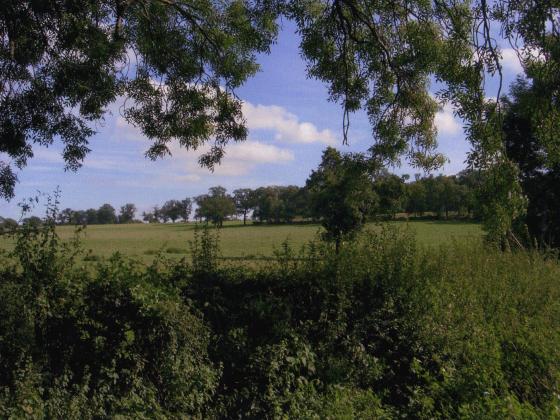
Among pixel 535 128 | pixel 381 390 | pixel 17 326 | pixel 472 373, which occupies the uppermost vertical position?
pixel 535 128

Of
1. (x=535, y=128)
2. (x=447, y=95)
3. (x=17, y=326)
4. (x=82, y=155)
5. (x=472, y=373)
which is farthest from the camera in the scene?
(x=82, y=155)

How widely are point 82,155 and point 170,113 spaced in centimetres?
198

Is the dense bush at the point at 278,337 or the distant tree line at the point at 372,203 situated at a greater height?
the distant tree line at the point at 372,203

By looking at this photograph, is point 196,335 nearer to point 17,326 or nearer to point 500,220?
point 17,326

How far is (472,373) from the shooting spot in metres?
6.25

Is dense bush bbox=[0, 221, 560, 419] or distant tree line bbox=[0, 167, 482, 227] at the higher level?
distant tree line bbox=[0, 167, 482, 227]

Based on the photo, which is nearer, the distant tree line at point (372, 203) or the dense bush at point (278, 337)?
the dense bush at point (278, 337)

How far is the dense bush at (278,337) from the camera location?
6059 mm

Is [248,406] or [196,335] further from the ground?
[196,335]

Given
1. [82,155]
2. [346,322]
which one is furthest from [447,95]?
[82,155]

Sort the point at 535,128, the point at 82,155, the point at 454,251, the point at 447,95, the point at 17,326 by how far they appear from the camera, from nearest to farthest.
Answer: the point at 17,326 → the point at 535,128 → the point at 447,95 → the point at 454,251 → the point at 82,155

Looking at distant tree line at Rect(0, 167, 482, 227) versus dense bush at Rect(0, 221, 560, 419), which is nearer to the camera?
dense bush at Rect(0, 221, 560, 419)

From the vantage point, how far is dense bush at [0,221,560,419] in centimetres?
606

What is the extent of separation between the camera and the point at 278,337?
767cm
